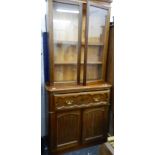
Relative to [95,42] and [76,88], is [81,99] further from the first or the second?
[95,42]

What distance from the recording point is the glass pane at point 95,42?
2.06 metres

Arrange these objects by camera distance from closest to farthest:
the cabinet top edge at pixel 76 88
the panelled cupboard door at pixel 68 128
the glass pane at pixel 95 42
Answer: the cabinet top edge at pixel 76 88, the panelled cupboard door at pixel 68 128, the glass pane at pixel 95 42

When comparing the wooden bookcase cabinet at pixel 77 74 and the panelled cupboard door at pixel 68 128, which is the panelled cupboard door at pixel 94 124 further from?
the panelled cupboard door at pixel 68 128

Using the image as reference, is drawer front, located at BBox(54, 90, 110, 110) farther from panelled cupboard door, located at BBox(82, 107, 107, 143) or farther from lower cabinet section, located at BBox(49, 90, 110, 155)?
panelled cupboard door, located at BBox(82, 107, 107, 143)

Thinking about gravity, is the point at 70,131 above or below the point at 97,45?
below

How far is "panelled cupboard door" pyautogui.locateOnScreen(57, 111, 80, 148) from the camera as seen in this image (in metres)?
1.94

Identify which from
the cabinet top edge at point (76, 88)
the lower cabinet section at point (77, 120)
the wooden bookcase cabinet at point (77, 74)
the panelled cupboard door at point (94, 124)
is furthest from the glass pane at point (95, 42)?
the panelled cupboard door at point (94, 124)

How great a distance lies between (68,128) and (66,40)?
42.7 inches

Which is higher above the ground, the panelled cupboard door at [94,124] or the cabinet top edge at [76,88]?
the cabinet top edge at [76,88]

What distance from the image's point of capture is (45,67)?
196 cm
